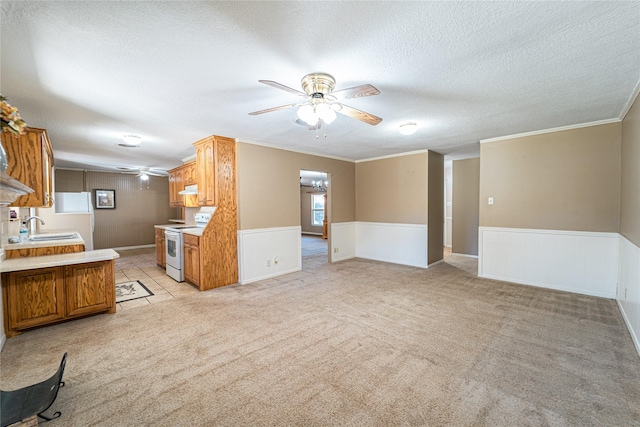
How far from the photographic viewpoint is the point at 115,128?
12.2 ft

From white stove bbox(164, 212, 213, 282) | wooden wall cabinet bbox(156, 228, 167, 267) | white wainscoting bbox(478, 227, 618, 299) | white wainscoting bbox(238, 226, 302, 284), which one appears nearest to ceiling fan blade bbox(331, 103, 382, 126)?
white wainscoting bbox(238, 226, 302, 284)

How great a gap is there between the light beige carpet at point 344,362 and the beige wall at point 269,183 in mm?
1556

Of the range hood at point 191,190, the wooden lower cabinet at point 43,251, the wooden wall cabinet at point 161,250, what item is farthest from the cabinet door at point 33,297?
the range hood at point 191,190

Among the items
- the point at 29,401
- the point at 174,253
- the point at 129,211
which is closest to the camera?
the point at 29,401

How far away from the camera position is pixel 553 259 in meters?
4.04

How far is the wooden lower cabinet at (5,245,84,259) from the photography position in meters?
3.05

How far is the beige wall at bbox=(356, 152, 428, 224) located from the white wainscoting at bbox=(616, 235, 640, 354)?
2754 millimetres

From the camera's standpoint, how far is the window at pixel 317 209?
1191cm

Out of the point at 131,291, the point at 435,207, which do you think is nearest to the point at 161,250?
the point at 131,291

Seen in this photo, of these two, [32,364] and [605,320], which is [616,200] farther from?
[32,364]

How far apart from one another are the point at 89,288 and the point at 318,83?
3.42 m

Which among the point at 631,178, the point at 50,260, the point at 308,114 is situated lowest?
the point at 50,260

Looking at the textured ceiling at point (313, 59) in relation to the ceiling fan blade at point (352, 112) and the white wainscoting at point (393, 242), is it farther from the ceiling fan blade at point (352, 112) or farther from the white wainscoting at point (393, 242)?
the white wainscoting at point (393, 242)

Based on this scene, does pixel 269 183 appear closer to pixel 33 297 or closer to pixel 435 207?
pixel 33 297
